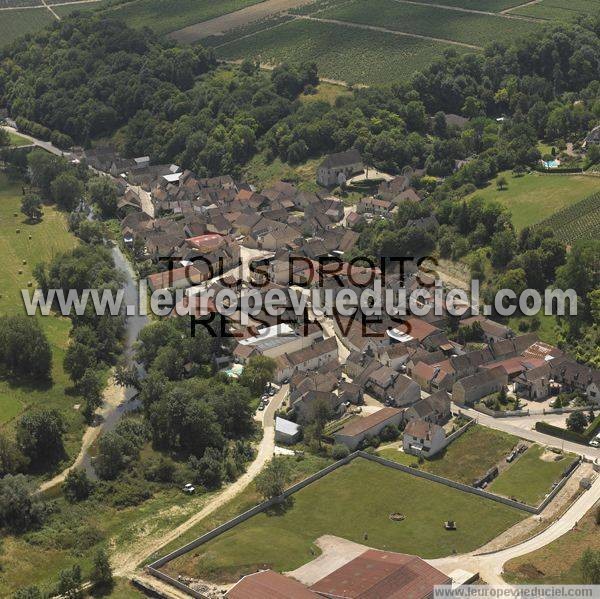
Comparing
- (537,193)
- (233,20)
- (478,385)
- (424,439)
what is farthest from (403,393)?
(233,20)

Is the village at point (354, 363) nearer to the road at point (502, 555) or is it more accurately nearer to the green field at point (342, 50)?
the road at point (502, 555)

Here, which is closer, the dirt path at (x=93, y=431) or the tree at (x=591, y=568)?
the tree at (x=591, y=568)

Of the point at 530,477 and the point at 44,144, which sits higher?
the point at 44,144

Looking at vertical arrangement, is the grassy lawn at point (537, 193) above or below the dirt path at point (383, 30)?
below

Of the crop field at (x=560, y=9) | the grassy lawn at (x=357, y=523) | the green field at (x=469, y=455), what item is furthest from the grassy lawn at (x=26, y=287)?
the crop field at (x=560, y=9)

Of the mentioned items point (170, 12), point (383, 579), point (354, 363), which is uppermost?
point (170, 12)

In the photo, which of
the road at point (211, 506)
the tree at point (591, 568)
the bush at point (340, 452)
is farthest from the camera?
the bush at point (340, 452)

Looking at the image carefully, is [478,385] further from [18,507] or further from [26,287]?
[26,287]
